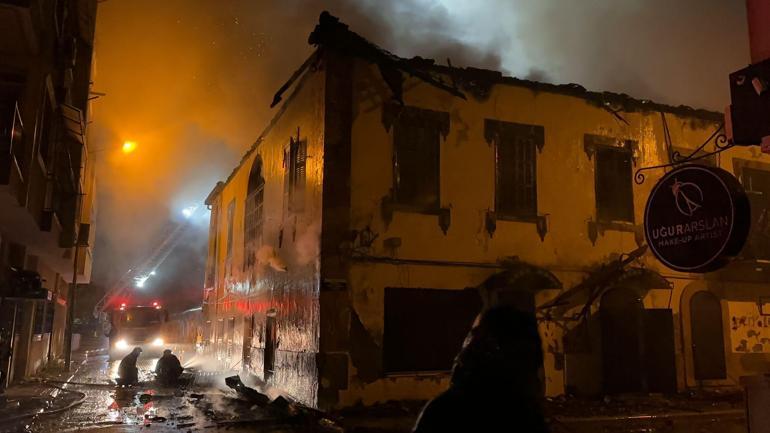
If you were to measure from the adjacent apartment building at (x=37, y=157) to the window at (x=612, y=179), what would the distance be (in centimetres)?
1113

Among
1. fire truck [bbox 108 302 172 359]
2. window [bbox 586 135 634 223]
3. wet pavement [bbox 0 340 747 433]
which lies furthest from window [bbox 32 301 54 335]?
window [bbox 586 135 634 223]

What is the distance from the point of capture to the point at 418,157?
1184cm

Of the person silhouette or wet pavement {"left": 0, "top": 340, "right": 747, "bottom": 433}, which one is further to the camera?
wet pavement {"left": 0, "top": 340, "right": 747, "bottom": 433}

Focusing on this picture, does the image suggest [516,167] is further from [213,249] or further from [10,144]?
[213,249]

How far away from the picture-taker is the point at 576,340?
12312mm

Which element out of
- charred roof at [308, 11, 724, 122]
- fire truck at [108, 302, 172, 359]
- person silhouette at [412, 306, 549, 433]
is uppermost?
charred roof at [308, 11, 724, 122]

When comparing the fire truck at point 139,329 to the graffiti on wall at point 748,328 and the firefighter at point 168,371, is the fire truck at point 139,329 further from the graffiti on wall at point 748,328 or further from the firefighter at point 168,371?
the graffiti on wall at point 748,328

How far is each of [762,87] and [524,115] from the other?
7.02 m

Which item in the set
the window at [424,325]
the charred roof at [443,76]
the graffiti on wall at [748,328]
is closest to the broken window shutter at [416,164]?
the charred roof at [443,76]

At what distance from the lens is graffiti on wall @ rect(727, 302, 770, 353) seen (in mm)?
13539

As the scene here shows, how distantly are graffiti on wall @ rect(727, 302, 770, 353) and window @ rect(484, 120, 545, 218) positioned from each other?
5596 millimetres

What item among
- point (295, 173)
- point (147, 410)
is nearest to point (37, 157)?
point (295, 173)

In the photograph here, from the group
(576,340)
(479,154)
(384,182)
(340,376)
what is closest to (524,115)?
(479,154)

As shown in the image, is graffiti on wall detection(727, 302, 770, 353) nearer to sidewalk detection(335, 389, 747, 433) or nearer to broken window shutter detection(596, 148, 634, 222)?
sidewalk detection(335, 389, 747, 433)
